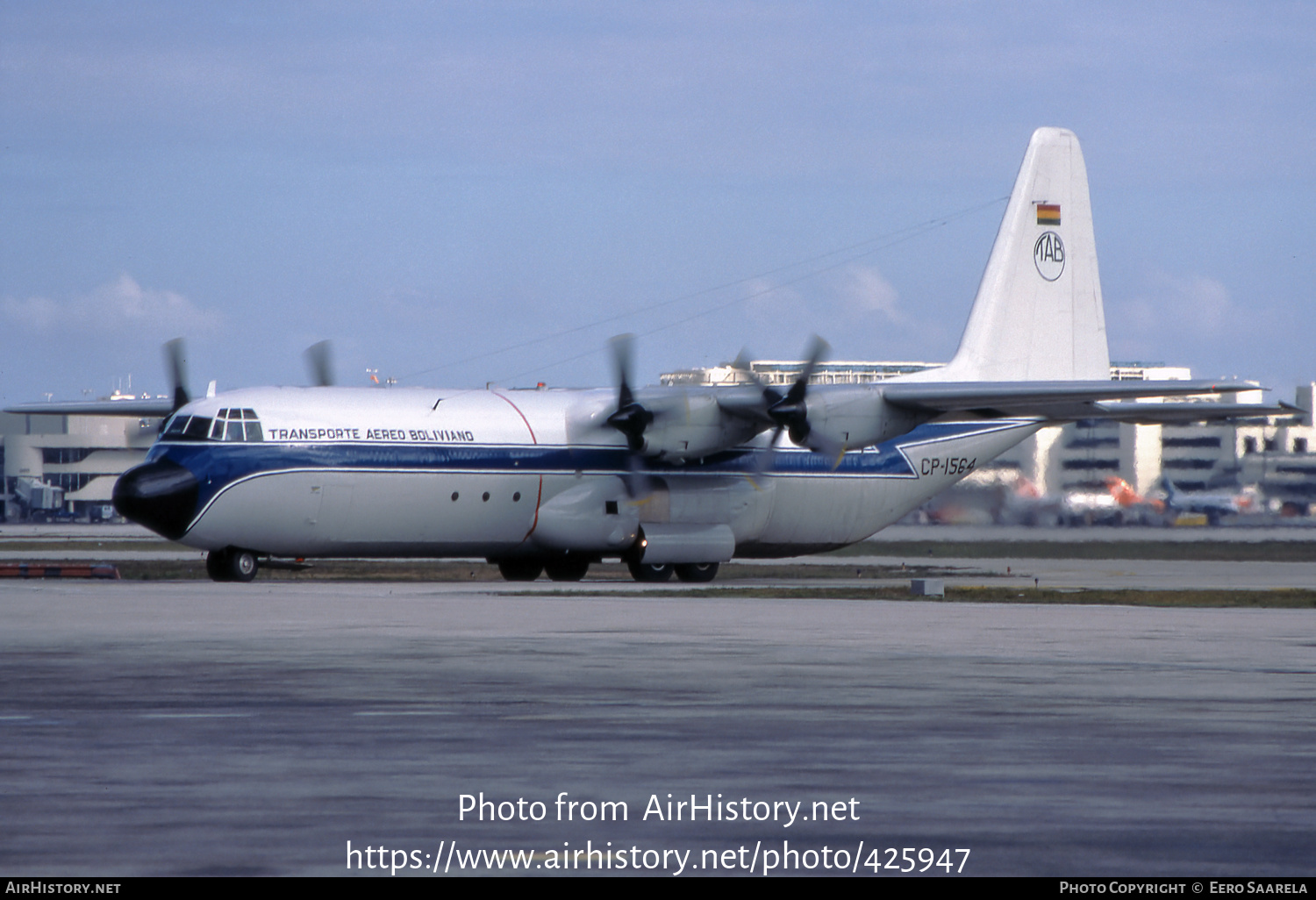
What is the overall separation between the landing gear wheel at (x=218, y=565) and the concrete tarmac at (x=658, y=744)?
10.6 m

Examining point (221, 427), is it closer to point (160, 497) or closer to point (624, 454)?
point (160, 497)

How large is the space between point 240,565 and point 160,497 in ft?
8.24

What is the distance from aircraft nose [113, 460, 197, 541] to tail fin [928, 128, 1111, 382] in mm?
16999

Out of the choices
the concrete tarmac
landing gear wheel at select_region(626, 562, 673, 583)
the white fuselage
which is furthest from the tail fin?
the concrete tarmac

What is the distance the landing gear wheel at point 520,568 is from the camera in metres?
34.7

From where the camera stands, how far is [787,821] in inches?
298

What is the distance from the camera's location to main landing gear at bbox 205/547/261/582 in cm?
3011

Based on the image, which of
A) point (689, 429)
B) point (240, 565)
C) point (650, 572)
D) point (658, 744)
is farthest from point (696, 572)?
point (658, 744)

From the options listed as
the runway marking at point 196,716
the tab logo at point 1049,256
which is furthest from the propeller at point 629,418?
the runway marking at point 196,716

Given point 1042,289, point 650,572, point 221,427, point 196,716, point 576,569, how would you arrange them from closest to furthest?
point 196,716
point 221,427
point 650,572
point 576,569
point 1042,289

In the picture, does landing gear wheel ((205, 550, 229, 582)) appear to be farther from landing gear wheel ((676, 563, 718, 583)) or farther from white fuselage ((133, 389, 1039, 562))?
landing gear wheel ((676, 563, 718, 583))

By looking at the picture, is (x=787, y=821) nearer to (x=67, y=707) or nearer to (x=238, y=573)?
(x=67, y=707)

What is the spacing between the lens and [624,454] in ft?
108

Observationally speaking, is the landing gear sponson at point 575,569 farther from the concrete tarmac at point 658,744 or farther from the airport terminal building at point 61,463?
the airport terminal building at point 61,463
